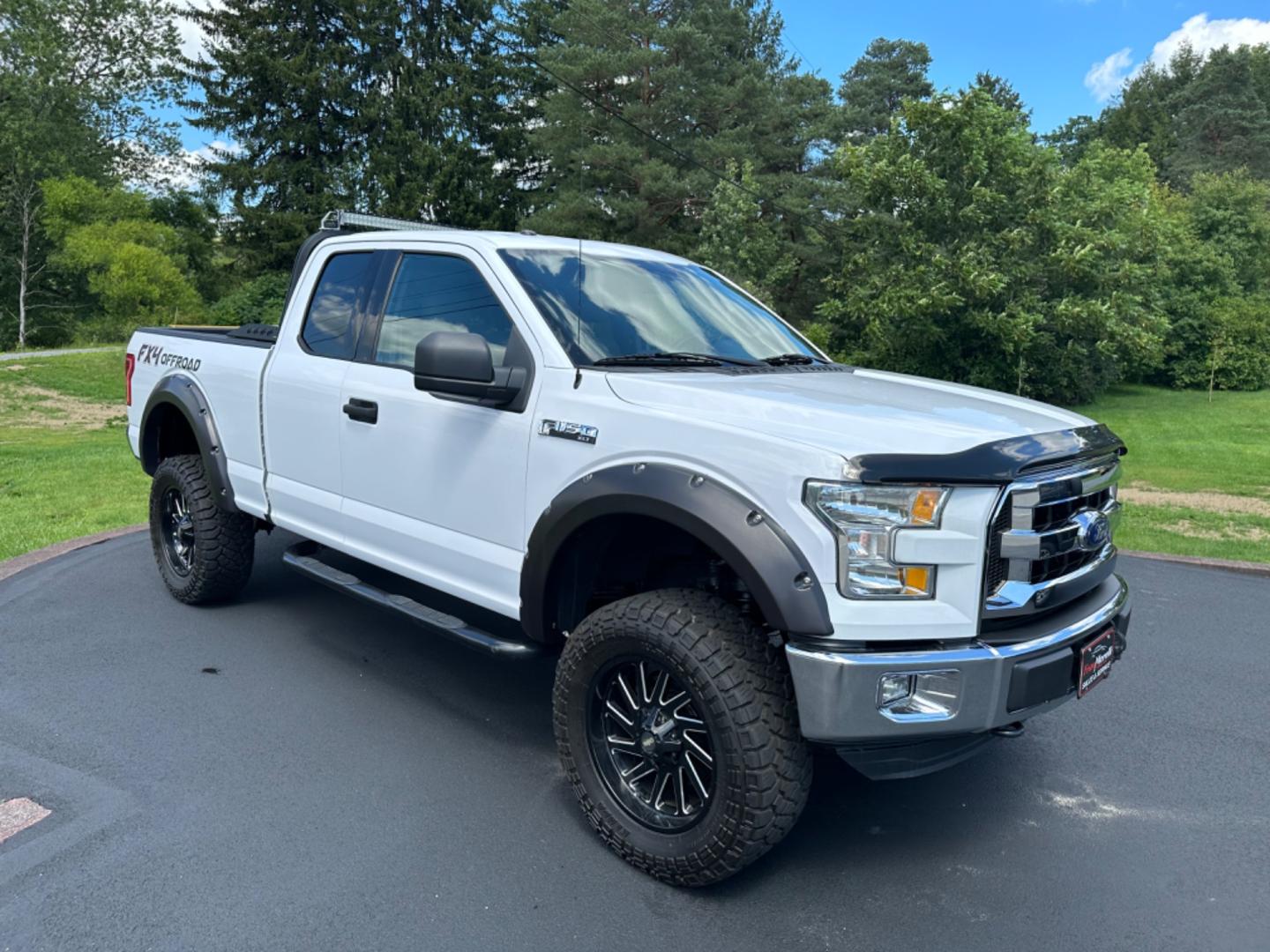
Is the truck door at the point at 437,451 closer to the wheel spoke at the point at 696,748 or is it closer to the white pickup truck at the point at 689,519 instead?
the white pickup truck at the point at 689,519

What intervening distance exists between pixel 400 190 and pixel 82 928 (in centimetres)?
3571

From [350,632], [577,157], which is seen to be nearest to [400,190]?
[577,157]

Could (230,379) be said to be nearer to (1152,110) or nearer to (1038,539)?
(1038,539)

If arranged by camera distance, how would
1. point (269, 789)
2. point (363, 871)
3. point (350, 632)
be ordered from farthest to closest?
point (350, 632) → point (269, 789) → point (363, 871)

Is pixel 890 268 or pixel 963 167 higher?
pixel 963 167

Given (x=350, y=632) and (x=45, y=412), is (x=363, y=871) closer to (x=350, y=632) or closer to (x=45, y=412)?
(x=350, y=632)

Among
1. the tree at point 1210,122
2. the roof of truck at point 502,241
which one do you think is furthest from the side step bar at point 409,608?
the tree at point 1210,122

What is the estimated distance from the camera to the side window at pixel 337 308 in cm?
438

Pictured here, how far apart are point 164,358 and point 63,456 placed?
816 centimetres

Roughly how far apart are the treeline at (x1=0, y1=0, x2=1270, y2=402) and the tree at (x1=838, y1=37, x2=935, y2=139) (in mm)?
122

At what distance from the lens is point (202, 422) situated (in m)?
5.13

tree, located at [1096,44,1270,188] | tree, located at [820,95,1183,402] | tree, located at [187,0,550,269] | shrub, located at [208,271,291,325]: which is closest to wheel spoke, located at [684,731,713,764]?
tree, located at [820,95,1183,402]

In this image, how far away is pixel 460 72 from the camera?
37.6 m

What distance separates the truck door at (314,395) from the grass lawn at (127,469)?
3471 millimetres
